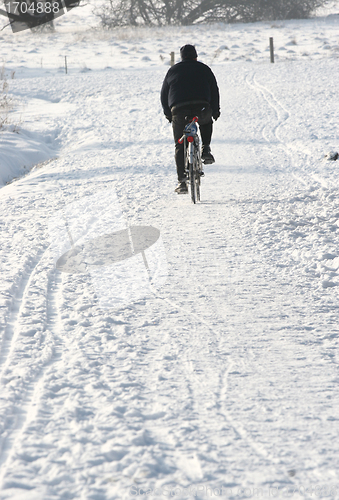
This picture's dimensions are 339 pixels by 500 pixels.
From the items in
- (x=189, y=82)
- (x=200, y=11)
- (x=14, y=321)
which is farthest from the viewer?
(x=200, y=11)

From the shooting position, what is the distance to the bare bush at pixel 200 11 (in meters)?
40.0

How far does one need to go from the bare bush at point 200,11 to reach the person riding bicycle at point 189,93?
3806 centimetres

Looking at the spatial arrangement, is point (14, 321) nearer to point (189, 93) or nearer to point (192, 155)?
point (192, 155)

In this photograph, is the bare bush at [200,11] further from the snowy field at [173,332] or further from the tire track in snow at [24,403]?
the tire track in snow at [24,403]

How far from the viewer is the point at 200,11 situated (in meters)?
40.7

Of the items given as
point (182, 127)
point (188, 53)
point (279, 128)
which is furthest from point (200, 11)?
point (182, 127)

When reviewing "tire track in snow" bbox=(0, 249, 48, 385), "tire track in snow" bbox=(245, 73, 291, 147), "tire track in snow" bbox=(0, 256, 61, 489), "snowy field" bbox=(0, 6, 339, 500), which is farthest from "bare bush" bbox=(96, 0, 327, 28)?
"tire track in snow" bbox=(0, 256, 61, 489)

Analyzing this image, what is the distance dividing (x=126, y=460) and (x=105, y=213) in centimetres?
434

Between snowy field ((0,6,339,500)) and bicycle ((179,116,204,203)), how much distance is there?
0.36m

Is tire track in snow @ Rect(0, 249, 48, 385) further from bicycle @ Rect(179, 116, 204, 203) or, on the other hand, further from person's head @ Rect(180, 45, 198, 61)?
person's head @ Rect(180, 45, 198, 61)

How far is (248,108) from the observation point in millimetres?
13773

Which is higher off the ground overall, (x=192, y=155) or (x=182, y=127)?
(x=182, y=127)

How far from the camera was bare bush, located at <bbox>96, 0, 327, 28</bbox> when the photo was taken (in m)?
40.0

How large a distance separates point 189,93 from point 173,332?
3.70 metres
